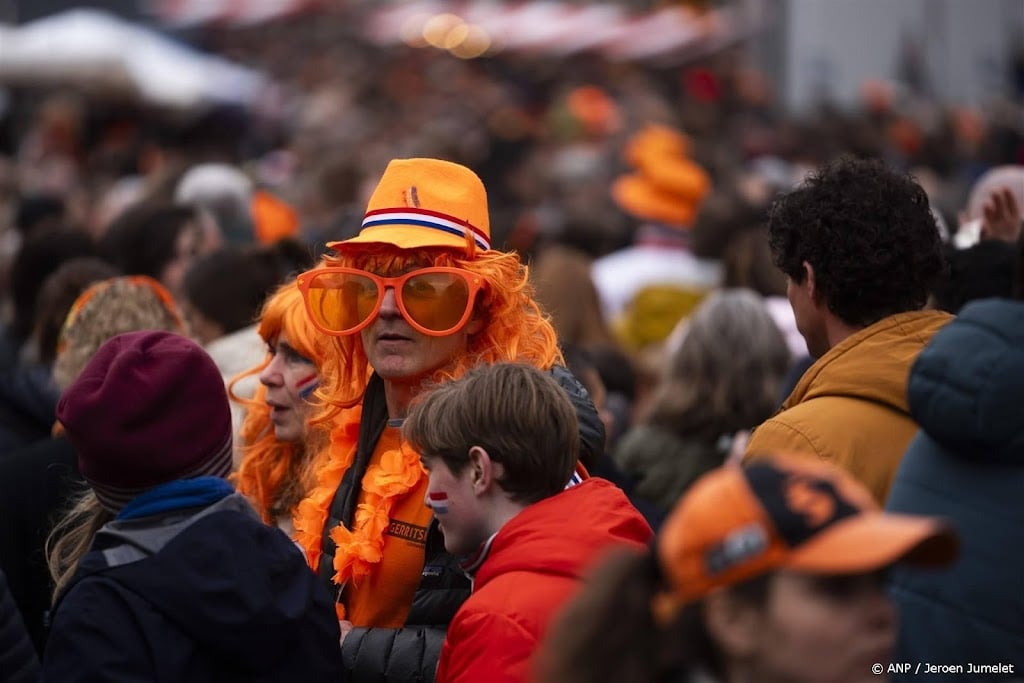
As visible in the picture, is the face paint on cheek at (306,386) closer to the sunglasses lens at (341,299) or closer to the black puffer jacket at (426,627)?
the sunglasses lens at (341,299)

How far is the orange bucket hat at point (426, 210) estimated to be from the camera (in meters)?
3.67

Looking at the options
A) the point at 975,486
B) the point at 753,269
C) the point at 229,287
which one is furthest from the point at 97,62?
the point at 975,486

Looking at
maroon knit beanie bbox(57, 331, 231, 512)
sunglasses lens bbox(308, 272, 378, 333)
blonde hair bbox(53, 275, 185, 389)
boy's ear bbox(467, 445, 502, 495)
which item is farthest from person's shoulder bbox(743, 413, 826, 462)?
blonde hair bbox(53, 275, 185, 389)

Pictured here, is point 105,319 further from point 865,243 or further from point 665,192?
point 665,192

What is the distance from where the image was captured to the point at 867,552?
2064 mm

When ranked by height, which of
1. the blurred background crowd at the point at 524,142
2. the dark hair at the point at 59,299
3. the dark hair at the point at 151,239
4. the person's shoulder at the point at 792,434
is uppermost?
the person's shoulder at the point at 792,434

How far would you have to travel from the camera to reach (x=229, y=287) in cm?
552

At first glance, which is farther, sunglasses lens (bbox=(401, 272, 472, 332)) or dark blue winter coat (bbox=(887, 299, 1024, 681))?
sunglasses lens (bbox=(401, 272, 472, 332))

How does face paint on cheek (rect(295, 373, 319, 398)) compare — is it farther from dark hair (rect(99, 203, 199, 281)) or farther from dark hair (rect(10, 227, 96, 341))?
dark hair (rect(10, 227, 96, 341))

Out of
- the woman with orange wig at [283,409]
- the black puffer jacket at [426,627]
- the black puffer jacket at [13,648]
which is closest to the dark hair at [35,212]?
the woman with orange wig at [283,409]

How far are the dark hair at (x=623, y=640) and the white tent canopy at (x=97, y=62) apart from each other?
16.3 metres

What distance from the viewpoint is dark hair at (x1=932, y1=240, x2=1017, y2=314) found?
4.27 metres

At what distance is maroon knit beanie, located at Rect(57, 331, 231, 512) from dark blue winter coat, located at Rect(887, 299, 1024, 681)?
1.42 metres

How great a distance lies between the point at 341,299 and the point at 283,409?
1.90ft
